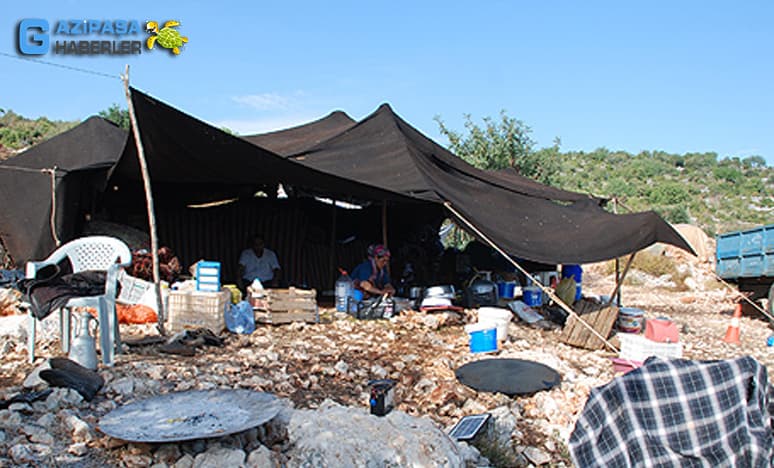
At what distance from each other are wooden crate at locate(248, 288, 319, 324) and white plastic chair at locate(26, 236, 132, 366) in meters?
1.72

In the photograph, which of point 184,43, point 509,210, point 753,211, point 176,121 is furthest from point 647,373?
point 753,211

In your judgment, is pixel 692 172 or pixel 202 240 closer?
pixel 202 240

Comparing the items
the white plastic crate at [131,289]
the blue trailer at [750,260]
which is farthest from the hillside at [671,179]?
the white plastic crate at [131,289]

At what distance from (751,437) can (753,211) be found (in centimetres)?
3547

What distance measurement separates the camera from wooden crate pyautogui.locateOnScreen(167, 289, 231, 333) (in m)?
5.11

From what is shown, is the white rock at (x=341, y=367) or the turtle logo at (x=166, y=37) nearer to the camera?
the white rock at (x=341, y=367)

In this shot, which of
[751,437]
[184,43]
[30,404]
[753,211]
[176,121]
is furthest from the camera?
[753,211]

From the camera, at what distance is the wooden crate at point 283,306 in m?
5.77

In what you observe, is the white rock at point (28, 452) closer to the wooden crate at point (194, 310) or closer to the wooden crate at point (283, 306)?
the wooden crate at point (194, 310)

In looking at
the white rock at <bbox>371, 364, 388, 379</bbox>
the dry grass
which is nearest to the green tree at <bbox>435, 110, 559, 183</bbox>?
the dry grass

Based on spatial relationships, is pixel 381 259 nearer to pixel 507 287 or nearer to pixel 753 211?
pixel 507 287

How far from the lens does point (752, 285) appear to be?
352 inches

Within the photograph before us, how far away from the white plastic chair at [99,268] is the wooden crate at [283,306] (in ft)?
5.63

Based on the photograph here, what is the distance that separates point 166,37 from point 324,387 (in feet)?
14.0
